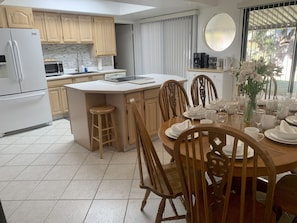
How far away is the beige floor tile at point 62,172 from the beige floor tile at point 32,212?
420 mm

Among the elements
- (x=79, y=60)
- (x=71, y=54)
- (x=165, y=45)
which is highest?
(x=165, y=45)

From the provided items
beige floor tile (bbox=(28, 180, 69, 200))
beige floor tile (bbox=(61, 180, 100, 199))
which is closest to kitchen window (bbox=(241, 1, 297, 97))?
beige floor tile (bbox=(61, 180, 100, 199))

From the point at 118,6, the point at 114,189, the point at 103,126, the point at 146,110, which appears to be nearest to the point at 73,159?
the point at 103,126

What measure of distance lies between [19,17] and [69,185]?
9.88 feet

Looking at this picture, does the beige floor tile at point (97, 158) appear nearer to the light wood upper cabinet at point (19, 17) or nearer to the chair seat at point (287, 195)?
the chair seat at point (287, 195)

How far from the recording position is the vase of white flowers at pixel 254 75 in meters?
1.53

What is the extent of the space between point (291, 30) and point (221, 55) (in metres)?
1.26

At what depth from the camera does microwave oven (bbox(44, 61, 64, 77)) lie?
15.3 feet

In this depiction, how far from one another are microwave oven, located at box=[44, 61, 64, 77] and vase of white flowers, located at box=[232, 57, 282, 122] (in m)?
4.04

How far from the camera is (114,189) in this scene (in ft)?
7.39

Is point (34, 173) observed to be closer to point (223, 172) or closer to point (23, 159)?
point (23, 159)

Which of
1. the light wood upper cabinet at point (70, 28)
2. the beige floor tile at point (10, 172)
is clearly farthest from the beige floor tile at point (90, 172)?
the light wood upper cabinet at point (70, 28)

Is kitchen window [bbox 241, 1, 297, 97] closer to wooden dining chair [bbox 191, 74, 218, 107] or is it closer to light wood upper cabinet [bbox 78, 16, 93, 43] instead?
wooden dining chair [bbox 191, 74, 218, 107]

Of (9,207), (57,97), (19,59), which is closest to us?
(9,207)
